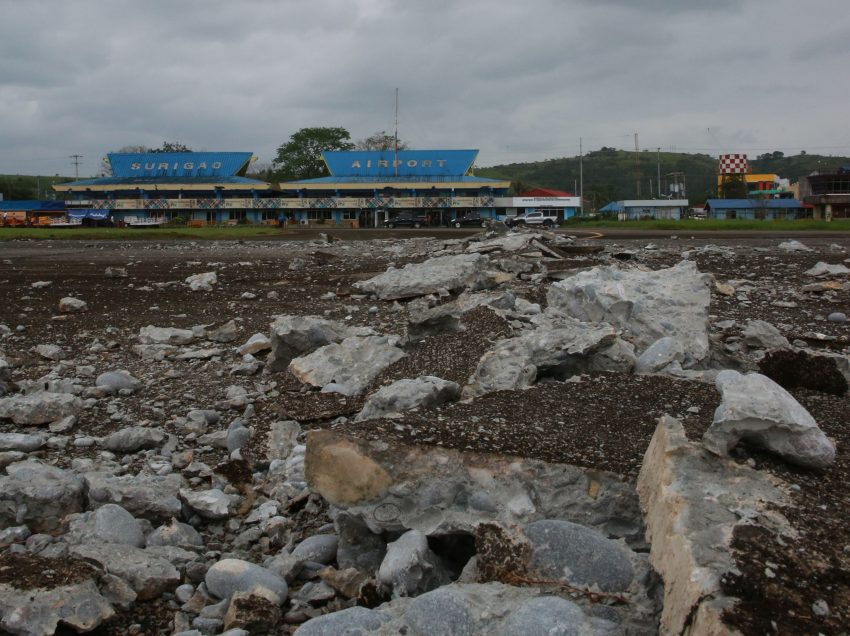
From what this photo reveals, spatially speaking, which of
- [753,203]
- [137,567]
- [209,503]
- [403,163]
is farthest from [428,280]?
[753,203]

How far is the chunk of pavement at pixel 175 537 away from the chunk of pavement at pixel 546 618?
1.60 meters

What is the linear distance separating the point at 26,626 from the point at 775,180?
88.7 metres

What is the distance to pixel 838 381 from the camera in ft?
13.1

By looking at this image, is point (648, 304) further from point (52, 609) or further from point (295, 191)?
point (295, 191)

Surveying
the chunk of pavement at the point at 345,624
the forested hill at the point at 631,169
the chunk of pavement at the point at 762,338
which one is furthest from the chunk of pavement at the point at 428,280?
the forested hill at the point at 631,169

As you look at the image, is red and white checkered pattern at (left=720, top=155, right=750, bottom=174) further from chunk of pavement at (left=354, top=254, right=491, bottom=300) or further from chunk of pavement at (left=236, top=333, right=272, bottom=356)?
chunk of pavement at (left=236, top=333, right=272, bottom=356)

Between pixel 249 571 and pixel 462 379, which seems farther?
pixel 462 379

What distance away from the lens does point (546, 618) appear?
6.49 feet

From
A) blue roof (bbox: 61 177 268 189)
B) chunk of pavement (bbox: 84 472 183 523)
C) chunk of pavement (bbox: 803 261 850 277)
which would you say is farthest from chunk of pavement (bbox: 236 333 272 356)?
blue roof (bbox: 61 177 268 189)

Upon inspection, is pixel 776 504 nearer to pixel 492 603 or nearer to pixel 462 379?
A: pixel 492 603

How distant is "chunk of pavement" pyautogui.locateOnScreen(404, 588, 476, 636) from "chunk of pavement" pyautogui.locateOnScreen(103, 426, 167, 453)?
2677mm

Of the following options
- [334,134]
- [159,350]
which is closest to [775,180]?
[334,134]

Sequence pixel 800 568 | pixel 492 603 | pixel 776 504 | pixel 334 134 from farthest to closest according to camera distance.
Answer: pixel 334 134
pixel 776 504
pixel 492 603
pixel 800 568

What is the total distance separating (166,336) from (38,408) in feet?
9.38
